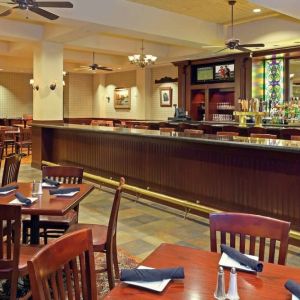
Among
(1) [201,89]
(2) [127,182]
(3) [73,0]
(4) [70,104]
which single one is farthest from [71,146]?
(4) [70,104]

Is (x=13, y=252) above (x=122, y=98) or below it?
below

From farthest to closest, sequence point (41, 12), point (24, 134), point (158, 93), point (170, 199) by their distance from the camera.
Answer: point (158, 93) < point (24, 134) < point (41, 12) < point (170, 199)

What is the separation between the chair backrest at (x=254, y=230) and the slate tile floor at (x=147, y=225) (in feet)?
6.30

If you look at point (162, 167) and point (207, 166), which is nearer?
point (207, 166)

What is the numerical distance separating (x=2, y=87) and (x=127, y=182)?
1279 centimetres

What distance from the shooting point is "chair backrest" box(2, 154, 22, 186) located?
4.05 metres

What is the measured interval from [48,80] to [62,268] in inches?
329

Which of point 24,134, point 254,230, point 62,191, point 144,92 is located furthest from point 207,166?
point 144,92

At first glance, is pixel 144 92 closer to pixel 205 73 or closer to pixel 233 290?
pixel 205 73

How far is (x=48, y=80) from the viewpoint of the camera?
30.9ft

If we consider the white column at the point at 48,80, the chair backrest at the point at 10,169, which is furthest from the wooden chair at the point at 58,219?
the white column at the point at 48,80

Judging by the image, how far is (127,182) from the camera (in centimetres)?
668

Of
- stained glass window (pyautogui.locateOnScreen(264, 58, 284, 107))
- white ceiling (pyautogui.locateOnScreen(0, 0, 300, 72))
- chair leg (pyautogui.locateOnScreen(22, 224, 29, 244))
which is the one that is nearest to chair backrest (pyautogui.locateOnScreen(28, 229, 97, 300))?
chair leg (pyautogui.locateOnScreen(22, 224, 29, 244))

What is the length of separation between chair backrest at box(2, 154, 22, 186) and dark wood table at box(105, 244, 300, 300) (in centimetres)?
262
